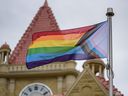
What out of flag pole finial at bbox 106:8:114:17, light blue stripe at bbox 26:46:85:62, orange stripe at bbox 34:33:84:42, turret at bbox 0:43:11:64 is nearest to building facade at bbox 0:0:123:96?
turret at bbox 0:43:11:64

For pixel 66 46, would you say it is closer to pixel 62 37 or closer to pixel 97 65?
pixel 62 37

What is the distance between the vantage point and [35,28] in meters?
53.2

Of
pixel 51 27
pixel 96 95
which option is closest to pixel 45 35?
pixel 96 95

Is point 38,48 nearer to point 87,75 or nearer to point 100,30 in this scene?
point 100,30

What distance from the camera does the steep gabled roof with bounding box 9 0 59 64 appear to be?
168ft

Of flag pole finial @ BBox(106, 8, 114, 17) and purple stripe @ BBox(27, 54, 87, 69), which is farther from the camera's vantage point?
purple stripe @ BBox(27, 54, 87, 69)

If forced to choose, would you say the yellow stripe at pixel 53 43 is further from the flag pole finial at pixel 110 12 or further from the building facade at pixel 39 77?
the building facade at pixel 39 77

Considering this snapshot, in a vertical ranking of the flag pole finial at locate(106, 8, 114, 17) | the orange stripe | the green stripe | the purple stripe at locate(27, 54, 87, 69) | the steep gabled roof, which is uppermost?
the steep gabled roof

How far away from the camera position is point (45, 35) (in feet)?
106

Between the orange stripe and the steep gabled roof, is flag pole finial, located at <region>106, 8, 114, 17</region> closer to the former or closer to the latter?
the orange stripe

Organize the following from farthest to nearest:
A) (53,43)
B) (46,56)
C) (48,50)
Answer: (53,43), (48,50), (46,56)

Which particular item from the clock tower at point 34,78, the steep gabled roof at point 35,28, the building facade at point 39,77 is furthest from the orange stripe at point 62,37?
the steep gabled roof at point 35,28

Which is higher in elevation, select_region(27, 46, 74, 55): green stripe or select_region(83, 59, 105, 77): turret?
select_region(83, 59, 105, 77): turret

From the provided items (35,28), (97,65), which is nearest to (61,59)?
(97,65)
